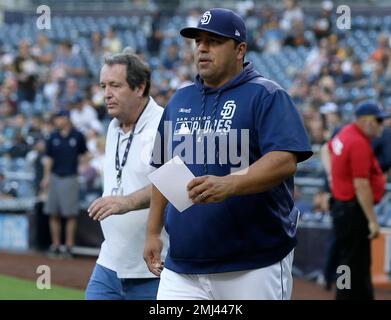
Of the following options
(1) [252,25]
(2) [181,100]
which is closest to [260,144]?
(2) [181,100]

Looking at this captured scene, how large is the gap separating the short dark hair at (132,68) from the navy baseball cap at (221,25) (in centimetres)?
126

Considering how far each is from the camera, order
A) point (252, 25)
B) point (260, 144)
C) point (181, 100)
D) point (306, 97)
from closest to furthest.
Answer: point (260, 144) < point (181, 100) < point (306, 97) < point (252, 25)

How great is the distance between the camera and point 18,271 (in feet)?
41.0

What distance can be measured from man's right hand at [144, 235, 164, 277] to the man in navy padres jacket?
6.9 inches

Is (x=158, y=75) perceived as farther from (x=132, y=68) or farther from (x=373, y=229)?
(x=132, y=68)

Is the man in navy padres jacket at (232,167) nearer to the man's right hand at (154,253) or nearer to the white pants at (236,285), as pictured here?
the white pants at (236,285)

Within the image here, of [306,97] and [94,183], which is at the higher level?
[306,97]

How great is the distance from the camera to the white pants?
4.74 m

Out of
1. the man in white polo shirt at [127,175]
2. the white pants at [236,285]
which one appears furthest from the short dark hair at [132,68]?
the white pants at [236,285]

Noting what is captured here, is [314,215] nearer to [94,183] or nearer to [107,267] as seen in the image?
[94,183]

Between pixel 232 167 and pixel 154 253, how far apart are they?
2.29 feet

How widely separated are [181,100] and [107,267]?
139 cm

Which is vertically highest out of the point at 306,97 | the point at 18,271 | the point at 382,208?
the point at 306,97
